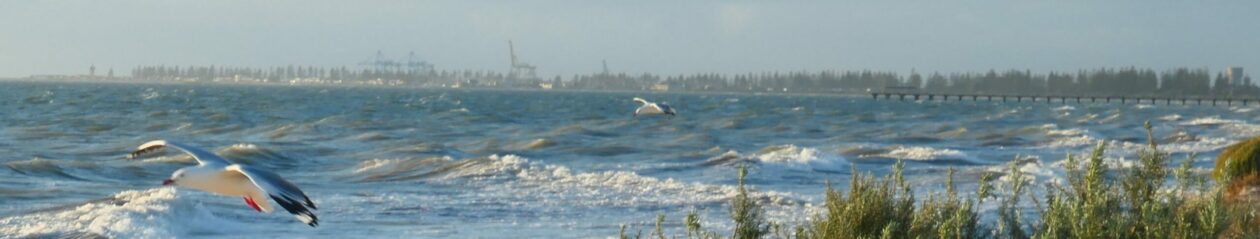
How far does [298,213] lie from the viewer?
23.6 feet

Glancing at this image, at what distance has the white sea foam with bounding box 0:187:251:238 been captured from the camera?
1277 centimetres

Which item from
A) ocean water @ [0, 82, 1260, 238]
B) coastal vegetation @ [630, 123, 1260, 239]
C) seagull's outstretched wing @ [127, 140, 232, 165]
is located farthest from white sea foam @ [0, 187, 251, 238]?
coastal vegetation @ [630, 123, 1260, 239]

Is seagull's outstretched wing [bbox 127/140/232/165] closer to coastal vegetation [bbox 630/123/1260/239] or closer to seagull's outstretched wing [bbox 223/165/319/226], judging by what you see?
seagull's outstretched wing [bbox 223/165/319/226]

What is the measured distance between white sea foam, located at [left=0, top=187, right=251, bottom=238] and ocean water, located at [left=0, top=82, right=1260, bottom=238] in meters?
0.02

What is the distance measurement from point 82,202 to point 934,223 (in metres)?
11.0

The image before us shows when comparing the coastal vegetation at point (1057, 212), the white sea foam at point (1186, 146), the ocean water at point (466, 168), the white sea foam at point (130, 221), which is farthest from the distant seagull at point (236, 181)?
the white sea foam at point (1186, 146)

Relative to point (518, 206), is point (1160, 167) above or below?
above

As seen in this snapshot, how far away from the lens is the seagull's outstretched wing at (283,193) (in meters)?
7.16

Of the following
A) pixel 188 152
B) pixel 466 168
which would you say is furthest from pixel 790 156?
pixel 188 152

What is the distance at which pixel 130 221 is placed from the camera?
13375mm

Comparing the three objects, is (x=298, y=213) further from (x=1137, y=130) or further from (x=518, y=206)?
(x=1137, y=130)

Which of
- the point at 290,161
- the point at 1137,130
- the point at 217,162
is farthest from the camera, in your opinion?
the point at 1137,130

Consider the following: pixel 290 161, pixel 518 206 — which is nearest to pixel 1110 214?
pixel 518 206

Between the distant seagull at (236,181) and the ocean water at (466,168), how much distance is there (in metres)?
3.26
